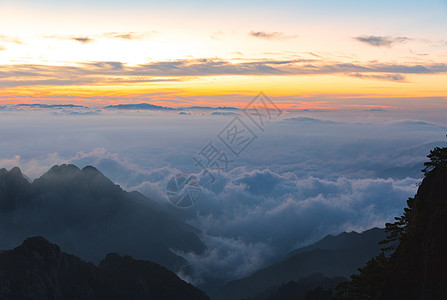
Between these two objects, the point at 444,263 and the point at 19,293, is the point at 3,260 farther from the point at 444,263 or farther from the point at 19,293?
the point at 444,263

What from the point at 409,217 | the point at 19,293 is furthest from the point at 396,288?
the point at 19,293

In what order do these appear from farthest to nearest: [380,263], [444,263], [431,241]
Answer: [380,263]
[431,241]
[444,263]

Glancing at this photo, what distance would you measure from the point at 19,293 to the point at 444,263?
19814cm

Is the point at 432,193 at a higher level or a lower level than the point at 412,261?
higher

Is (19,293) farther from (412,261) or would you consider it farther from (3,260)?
(412,261)

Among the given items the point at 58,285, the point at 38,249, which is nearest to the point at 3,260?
the point at 38,249

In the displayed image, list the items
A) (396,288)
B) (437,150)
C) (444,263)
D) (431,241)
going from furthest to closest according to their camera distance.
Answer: (437,150), (396,288), (431,241), (444,263)

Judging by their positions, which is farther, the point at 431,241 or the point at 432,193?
the point at 432,193

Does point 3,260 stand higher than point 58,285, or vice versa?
point 3,260

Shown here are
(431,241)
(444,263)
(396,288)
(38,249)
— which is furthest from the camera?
(38,249)

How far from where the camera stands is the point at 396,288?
31.3 m

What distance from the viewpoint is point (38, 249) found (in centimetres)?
19625

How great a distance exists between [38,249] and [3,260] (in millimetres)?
16256

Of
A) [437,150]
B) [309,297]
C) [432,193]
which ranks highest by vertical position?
[437,150]
